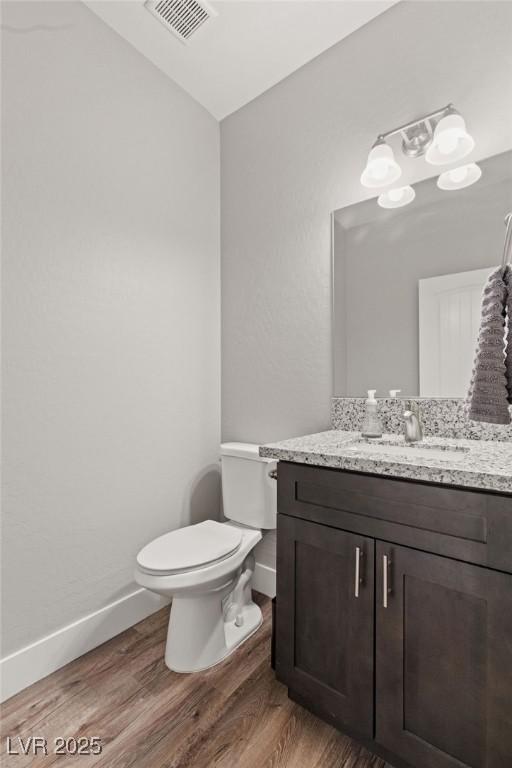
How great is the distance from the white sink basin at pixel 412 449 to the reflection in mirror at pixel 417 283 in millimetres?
255

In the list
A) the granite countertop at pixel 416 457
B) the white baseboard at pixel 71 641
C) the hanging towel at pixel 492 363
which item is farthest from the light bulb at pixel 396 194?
the white baseboard at pixel 71 641

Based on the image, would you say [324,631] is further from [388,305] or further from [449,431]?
[388,305]

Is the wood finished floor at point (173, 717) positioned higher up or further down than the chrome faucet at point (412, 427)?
further down

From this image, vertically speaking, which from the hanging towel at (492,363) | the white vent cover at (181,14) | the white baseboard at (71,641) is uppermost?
the white vent cover at (181,14)

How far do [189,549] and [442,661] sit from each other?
2.98 ft

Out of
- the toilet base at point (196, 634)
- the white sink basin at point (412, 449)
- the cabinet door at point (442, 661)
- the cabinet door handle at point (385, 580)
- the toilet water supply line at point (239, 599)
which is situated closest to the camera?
the cabinet door at point (442, 661)

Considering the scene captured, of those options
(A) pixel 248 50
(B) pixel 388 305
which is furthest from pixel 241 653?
(A) pixel 248 50

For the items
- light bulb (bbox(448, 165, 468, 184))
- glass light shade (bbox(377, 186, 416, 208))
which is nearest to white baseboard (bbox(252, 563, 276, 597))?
glass light shade (bbox(377, 186, 416, 208))

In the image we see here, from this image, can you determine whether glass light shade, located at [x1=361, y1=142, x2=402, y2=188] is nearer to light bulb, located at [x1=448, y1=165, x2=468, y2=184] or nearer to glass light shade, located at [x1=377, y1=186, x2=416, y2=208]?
glass light shade, located at [x1=377, y1=186, x2=416, y2=208]

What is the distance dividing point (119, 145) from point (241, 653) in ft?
7.48

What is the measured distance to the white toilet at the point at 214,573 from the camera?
1.35 metres

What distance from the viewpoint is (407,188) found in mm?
1494

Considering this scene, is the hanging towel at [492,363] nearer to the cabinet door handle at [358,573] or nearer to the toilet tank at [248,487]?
the cabinet door handle at [358,573]

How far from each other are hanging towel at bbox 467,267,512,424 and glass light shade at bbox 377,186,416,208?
1.99 ft
